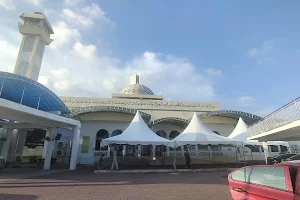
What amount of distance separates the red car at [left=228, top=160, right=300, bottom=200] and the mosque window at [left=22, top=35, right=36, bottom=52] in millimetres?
39587

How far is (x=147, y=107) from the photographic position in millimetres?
31828

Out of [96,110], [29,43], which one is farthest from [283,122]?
[29,43]

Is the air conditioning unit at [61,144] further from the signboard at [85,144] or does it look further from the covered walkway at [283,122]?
the covered walkway at [283,122]

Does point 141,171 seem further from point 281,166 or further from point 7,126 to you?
point 7,126

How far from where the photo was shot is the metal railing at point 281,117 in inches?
414

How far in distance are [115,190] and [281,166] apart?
6.59 metres

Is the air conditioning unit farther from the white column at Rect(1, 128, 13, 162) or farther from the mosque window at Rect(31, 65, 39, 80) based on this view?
the mosque window at Rect(31, 65, 39, 80)

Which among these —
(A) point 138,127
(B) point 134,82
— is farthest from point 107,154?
(B) point 134,82

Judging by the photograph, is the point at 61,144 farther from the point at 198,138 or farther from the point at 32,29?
the point at 32,29

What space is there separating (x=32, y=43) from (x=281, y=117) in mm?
38351

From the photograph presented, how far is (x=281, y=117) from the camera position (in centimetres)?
1234

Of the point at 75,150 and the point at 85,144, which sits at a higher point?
the point at 85,144

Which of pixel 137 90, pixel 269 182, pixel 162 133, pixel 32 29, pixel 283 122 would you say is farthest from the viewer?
pixel 137 90

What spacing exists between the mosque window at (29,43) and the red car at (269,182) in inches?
1559
